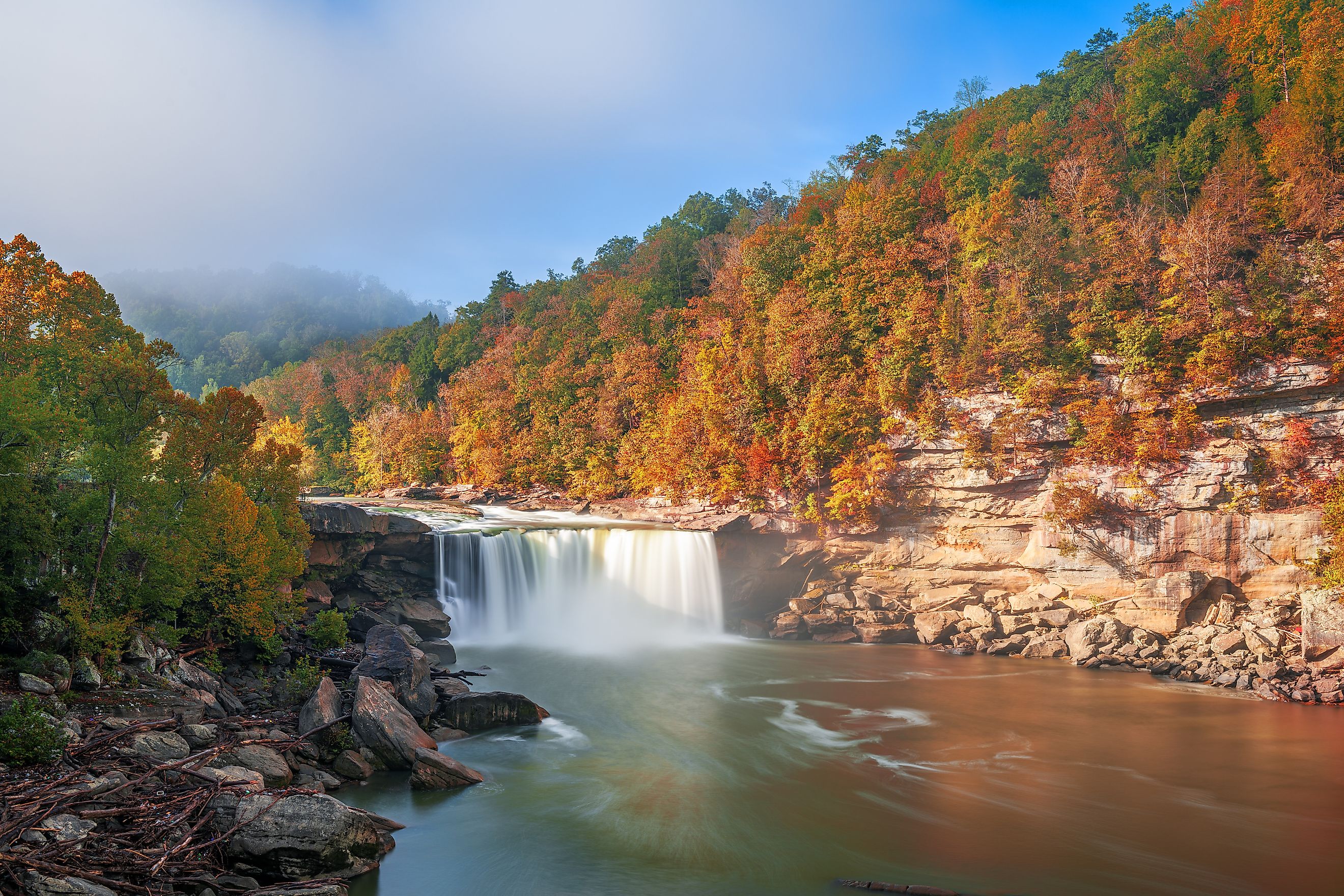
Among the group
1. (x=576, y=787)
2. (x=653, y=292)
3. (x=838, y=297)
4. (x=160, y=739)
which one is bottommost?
(x=576, y=787)

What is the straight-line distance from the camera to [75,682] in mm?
11430

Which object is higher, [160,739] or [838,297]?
[838,297]

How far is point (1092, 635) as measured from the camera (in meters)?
22.0

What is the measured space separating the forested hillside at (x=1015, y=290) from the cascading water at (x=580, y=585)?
220 inches

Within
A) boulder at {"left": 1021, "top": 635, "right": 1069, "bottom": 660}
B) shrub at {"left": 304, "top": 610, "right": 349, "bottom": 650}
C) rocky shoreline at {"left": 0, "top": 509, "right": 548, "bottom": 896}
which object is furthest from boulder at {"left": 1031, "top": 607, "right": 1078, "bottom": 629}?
shrub at {"left": 304, "top": 610, "right": 349, "bottom": 650}

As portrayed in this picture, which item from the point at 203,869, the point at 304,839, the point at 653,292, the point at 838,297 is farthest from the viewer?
the point at 653,292

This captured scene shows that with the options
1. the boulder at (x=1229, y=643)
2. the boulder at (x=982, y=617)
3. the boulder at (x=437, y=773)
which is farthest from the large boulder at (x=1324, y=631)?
the boulder at (x=437, y=773)

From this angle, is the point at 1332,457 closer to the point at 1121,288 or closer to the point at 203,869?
the point at 1121,288

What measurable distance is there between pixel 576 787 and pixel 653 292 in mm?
39147

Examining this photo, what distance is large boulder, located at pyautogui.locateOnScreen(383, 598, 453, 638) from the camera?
21828 millimetres

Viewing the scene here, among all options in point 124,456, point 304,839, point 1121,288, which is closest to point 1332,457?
point 1121,288

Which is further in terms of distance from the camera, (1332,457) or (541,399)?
(541,399)

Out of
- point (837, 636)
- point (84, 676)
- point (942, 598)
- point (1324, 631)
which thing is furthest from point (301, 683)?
point (1324, 631)

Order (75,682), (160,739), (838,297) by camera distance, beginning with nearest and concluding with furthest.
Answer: (160,739), (75,682), (838,297)
